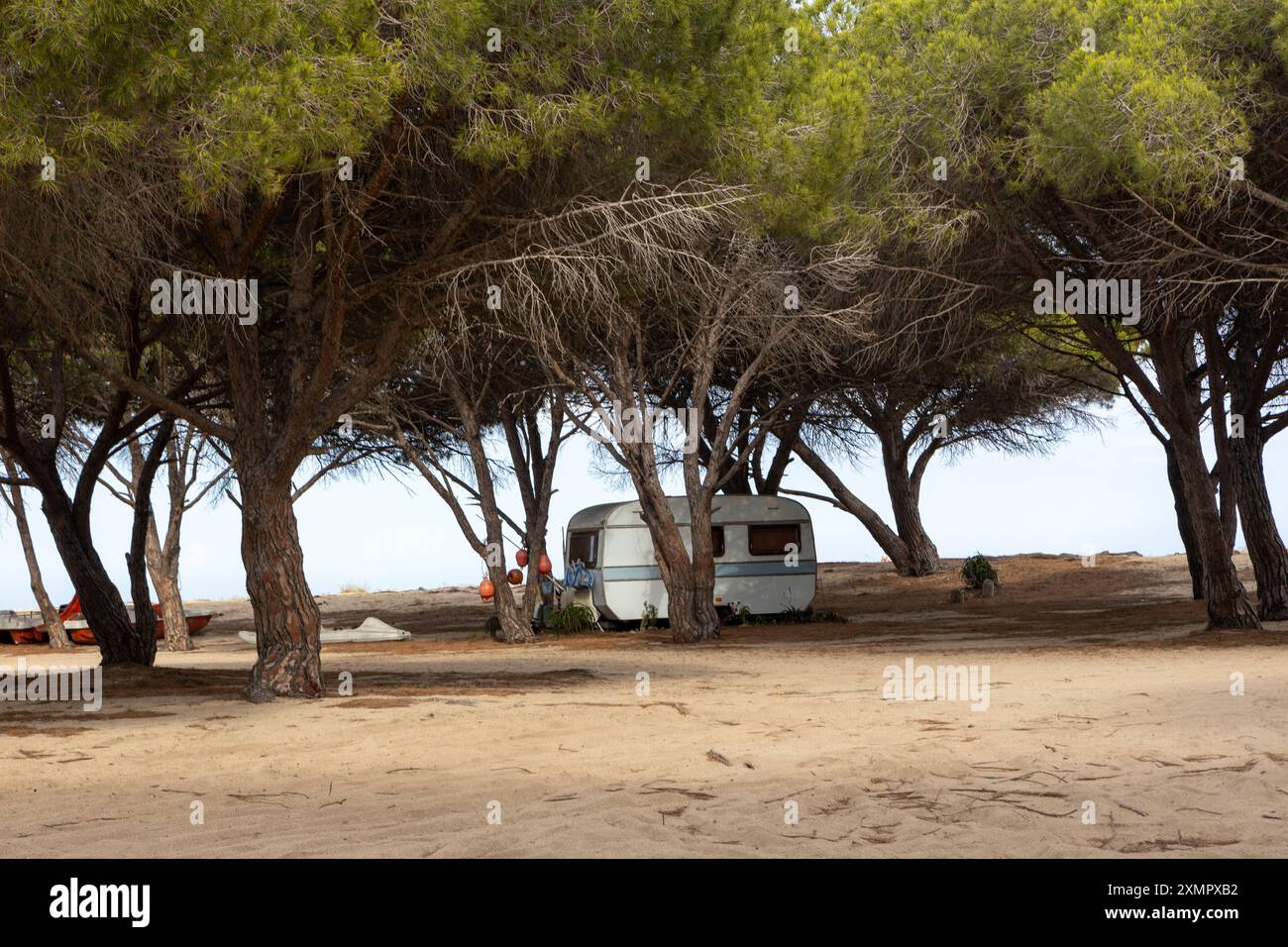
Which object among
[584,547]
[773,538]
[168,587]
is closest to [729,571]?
[773,538]

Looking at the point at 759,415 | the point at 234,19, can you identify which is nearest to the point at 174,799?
the point at 234,19

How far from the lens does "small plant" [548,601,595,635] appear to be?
75.9 ft

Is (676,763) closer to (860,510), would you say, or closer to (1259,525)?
(1259,525)

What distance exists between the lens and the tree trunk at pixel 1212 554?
57.2ft

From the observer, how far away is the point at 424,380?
22922 millimetres

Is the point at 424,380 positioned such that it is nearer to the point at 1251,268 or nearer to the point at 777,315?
the point at 777,315

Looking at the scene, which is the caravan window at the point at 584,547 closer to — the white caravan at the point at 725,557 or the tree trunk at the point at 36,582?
the white caravan at the point at 725,557

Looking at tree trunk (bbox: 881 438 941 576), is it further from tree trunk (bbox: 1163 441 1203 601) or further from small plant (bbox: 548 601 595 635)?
small plant (bbox: 548 601 595 635)

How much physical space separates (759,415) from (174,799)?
19.7 m

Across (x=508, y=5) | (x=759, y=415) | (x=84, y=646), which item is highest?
(x=508, y=5)

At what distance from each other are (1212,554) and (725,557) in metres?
8.62

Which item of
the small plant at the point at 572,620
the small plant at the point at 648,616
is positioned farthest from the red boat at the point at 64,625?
the small plant at the point at 648,616

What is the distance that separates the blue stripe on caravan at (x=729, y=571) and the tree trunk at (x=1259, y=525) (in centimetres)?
768

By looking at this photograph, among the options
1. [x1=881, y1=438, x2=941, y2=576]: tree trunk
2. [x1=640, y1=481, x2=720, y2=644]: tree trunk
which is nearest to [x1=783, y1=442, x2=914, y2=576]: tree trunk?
[x1=881, y1=438, x2=941, y2=576]: tree trunk
